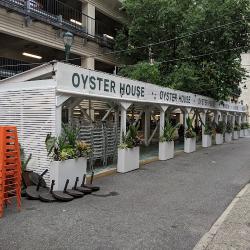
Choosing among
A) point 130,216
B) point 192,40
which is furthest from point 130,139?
point 192,40

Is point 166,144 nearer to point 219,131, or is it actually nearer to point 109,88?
point 109,88

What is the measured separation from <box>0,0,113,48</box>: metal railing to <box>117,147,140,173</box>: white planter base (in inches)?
320

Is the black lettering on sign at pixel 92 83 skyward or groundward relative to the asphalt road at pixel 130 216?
skyward

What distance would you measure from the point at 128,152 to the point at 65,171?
365 cm

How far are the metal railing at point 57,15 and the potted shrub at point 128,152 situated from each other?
7.71 m

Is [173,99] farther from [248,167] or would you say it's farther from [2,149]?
[2,149]

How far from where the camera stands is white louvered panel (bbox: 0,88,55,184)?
9.23 metres

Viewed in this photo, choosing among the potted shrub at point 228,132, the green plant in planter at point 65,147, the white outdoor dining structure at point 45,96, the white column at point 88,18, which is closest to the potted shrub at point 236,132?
the potted shrub at point 228,132

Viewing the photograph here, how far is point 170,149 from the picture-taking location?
15898mm

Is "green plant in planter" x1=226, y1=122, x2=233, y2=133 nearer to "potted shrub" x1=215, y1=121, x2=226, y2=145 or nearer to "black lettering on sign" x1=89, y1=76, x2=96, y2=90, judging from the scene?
"potted shrub" x1=215, y1=121, x2=226, y2=145

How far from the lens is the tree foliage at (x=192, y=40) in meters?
21.2

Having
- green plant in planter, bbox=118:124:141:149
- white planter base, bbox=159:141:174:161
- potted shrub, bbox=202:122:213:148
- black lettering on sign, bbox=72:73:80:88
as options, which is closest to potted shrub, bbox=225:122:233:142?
potted shrub, bbox=202:122:213:148

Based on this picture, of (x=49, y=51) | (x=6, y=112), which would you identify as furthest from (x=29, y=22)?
(x=6, y=112)

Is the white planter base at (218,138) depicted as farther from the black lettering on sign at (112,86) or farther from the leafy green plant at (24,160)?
the leafy green plant at (24,160)
